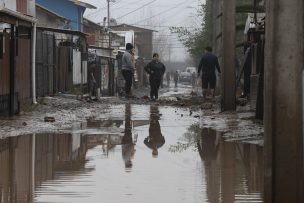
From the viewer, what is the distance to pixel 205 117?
46.4ft

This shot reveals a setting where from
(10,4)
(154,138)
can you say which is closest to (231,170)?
(154,138)

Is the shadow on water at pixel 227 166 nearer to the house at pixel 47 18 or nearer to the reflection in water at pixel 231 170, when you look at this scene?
the reflection in water at pixel 231 170

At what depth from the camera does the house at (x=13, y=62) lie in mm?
13375

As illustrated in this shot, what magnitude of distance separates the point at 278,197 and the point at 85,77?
22494 mm

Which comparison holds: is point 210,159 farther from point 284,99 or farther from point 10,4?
point 10,4

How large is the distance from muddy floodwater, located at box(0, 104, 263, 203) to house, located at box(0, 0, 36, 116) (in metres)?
2.44

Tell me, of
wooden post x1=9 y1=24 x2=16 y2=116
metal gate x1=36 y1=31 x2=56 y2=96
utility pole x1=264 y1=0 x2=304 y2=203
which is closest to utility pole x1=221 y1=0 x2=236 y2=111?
wooden post x1=9 y1=24 x2=16 y2=116

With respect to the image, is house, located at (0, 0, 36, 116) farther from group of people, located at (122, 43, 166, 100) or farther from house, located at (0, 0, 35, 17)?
group of people, located at (122, 43, 166, 100)

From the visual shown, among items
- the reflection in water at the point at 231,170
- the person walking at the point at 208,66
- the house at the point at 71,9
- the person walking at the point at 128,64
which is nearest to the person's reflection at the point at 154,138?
the reflection in water at the point at 231,170

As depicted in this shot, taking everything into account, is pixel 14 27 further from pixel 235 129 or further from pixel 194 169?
pixel 194 169

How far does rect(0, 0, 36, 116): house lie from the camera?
13.4 m

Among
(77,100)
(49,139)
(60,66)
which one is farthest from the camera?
(60,66)

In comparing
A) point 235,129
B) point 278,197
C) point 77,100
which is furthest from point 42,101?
point 278,197

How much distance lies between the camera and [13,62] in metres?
14.1
